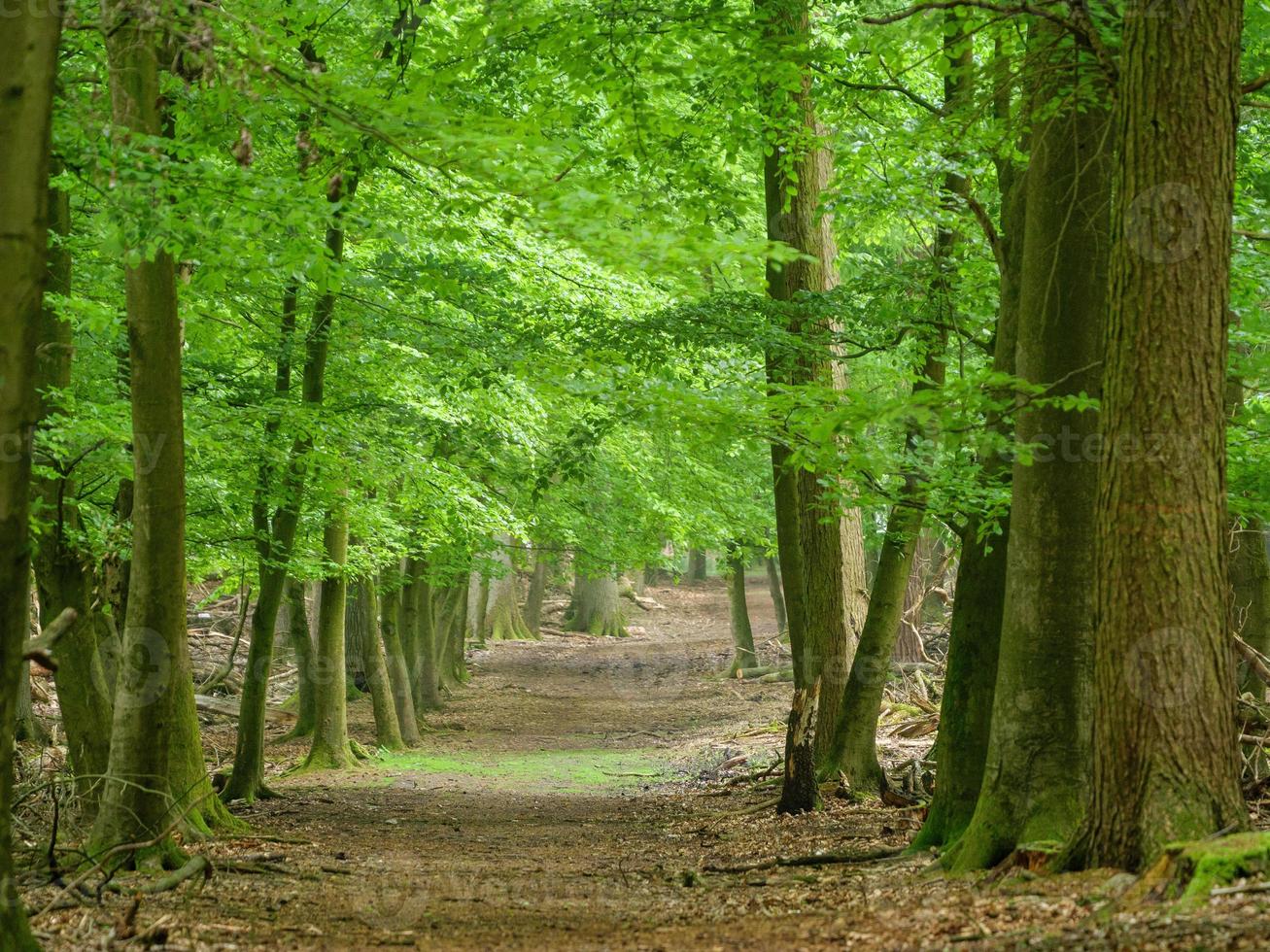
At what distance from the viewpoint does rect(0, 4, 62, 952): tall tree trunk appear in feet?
14.1

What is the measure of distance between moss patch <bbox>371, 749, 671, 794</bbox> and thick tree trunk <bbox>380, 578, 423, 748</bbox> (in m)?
0.99

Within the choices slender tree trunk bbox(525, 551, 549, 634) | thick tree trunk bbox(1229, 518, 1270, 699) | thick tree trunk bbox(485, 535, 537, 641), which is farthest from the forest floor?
slender tree trunk bbox(525, 551, 549, 634)

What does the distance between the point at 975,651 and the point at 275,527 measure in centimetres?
805

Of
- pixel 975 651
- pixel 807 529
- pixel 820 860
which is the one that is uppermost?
pixel 807 529

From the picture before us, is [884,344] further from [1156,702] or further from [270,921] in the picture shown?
[270,921]

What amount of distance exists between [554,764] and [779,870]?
34.5 feet

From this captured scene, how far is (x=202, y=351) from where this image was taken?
40.9 feet

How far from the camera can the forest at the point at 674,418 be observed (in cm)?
549

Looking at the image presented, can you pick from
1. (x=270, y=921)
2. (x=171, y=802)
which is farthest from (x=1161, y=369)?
(x=171, y=802)

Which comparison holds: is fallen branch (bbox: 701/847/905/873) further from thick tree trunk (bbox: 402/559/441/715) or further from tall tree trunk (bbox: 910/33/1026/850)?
thick tree trunk (bbox: 402/559/441/715)

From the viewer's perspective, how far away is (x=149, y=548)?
7906 millimetres

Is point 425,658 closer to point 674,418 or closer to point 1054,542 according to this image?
point 674,418

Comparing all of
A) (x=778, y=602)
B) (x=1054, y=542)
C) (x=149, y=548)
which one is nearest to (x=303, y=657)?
(x=149, y=548)

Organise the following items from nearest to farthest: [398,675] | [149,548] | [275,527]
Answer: [149,548] → [275,527] → [398,675]
